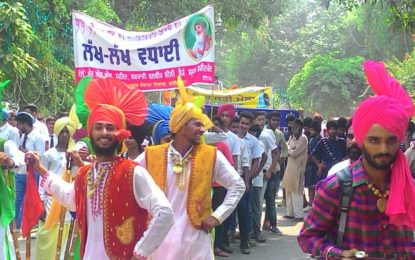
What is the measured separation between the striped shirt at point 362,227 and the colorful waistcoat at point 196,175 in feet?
5.25

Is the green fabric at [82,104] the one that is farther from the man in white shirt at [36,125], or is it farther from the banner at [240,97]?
the banner at [240,97]

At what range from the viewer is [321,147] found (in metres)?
10.3

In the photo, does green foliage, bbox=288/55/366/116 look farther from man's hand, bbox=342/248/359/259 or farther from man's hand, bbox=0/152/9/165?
man's hand, bbox=342/248/359/259

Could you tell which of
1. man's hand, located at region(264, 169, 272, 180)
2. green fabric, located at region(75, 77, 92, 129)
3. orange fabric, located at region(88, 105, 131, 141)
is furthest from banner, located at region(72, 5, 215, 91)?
orange fabric, located at region(88, 105, 131, 141)

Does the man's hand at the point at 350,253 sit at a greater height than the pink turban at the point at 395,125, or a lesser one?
lesser

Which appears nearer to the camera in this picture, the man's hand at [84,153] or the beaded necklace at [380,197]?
the beaded necklace at [380,197]

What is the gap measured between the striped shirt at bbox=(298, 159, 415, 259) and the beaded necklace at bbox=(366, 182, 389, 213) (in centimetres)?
2

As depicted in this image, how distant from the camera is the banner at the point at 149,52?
829 cm

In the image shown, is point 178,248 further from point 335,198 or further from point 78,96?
point 335,198

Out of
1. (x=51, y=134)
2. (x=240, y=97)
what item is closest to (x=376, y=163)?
(x=51, y=134)

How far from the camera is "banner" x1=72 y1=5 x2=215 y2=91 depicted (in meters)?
8.29

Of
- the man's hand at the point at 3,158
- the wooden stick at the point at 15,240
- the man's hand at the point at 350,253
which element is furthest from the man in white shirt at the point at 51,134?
the man's hand at the point at 350,253

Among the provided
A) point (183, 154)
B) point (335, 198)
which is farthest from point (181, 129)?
point (335, 198)

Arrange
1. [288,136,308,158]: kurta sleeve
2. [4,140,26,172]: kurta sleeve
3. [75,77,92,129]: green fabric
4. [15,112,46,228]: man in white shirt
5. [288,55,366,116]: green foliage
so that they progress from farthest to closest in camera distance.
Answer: [288,55,366,116]: green foliage, [288,136,308,158]: kurta sleeve, [15,112,46,228]: man in white shirt, [4,140,26,172]: kurta sleeve, [75,77,92,129]: green fabric
